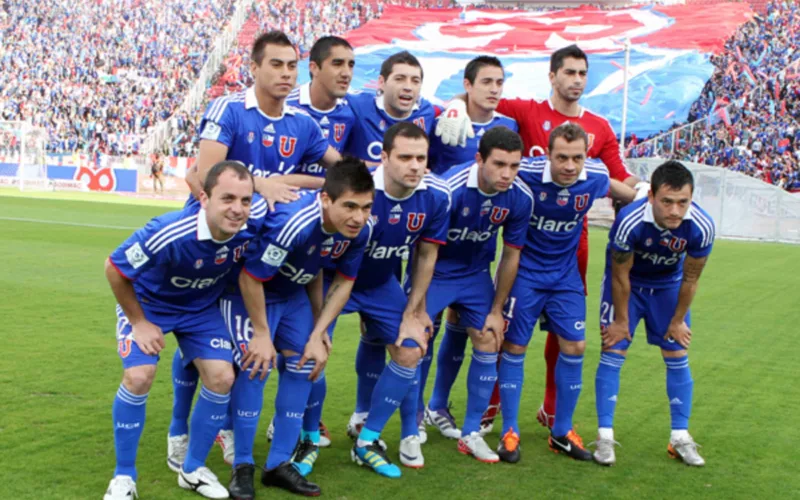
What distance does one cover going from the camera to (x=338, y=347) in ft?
27.2

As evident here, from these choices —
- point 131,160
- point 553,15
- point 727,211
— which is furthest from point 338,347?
point 553,15

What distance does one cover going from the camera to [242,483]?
4.51 meters

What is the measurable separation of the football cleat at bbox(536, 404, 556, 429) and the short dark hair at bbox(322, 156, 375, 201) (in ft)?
7.96

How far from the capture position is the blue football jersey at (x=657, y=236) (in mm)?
5398

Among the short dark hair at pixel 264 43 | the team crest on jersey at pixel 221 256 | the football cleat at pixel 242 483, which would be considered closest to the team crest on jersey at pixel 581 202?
the short dark hair at pixel 264 43

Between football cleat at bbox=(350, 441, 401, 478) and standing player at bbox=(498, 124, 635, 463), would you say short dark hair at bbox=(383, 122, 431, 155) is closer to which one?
standing player at bbox=(498, 124, 635, 463)

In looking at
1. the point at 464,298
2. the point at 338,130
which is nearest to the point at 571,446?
the point at 464,298

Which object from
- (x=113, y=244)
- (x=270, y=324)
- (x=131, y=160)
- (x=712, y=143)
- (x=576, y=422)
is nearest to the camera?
(x=270, y=324)

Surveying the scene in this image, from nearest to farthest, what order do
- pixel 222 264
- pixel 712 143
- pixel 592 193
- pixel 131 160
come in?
pixel 222 264, pixel 592 193, pixel 712 143, pixel 131 160

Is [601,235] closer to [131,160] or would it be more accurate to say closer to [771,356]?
[771,356]

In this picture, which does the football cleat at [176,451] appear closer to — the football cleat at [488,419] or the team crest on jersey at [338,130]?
the football cleat at [488,419]

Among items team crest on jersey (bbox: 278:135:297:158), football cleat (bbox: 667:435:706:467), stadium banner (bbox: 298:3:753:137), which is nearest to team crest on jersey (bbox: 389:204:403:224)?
team crest on jersey (bbox: 278:135:297:158)

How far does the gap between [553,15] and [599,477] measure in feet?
145

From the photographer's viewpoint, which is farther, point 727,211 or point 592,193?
point 727,211
